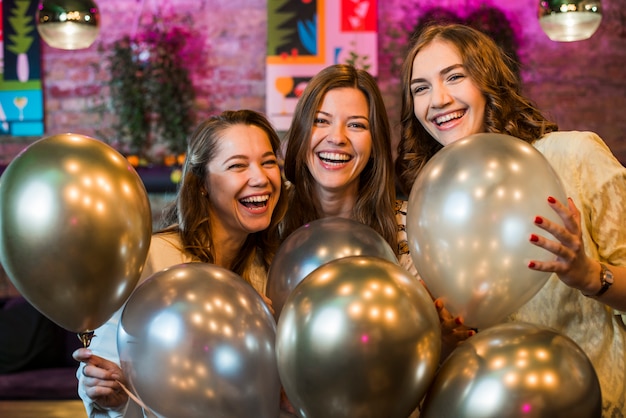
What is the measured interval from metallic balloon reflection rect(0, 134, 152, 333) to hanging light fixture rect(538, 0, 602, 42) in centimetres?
323

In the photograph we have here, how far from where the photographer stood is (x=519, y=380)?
50.1 inches

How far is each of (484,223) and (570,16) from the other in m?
3.10

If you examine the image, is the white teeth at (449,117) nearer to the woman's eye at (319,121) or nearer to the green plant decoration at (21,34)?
the woman's eye at (319,121)

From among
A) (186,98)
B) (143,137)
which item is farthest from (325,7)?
(143,137)

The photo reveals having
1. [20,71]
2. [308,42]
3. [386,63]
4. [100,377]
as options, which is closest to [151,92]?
[20,71]

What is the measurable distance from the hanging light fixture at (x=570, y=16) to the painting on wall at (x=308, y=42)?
6.02 feet

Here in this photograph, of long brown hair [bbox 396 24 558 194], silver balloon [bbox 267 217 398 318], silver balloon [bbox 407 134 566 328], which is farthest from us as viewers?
long brown hair [bbox 396 24 558 194]

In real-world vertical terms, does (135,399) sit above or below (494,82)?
below

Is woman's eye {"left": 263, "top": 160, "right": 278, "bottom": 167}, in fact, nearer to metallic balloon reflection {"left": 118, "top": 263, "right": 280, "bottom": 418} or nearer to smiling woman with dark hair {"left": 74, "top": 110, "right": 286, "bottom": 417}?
smiling woman with dark hair {"left": 74, "top": 110, "right": 286, "bottom": 417}

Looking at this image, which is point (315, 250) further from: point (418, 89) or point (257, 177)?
point (418, 89)

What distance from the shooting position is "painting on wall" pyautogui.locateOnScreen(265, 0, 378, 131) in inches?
227

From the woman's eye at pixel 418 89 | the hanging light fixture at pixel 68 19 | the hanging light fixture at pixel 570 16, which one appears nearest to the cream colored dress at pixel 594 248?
the woman's eye at pixel 418 89

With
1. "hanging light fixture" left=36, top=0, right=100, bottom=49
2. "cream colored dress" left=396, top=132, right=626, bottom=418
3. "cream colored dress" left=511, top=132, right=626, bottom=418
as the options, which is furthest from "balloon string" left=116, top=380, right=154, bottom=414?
"hanging light fixture" left=36, top=0, right=100, bottom=49

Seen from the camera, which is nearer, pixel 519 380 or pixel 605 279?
pixel 519 380
